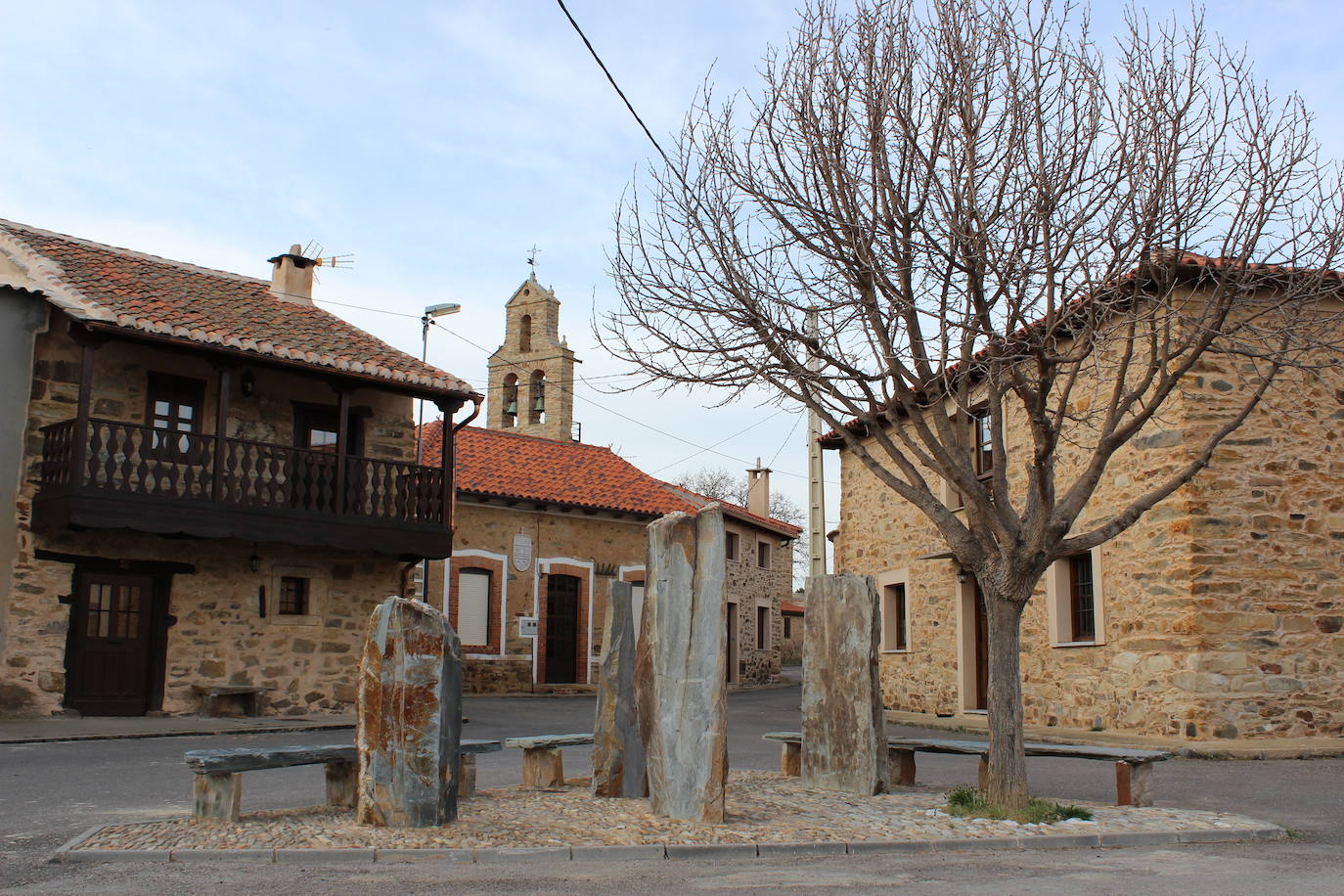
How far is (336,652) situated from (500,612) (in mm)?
7576

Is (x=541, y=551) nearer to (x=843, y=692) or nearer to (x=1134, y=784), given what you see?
(x=843, y=692)

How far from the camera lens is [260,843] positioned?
627 cm

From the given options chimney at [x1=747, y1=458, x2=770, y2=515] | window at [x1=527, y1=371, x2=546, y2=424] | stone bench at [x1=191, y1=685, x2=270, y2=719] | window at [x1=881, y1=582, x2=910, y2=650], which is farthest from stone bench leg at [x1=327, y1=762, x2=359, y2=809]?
chimney at [x1=747, y1=458, x2=770, y2=515]

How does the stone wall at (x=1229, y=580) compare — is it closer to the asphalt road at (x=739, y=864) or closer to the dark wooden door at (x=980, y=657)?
the asphalt road at (x=739, y=864)

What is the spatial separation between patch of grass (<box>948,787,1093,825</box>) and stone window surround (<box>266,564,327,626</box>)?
1134 centimetres

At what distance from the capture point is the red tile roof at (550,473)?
25469 mm

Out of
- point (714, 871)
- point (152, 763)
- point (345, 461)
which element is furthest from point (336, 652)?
point (714, 871)

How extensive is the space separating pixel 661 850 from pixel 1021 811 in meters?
2.51

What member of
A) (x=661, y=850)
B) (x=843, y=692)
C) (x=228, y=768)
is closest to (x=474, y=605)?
(x=843, y=692)

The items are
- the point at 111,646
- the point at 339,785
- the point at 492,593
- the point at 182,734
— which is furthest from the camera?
the point at 492,593

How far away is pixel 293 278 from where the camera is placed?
1998 centimetres

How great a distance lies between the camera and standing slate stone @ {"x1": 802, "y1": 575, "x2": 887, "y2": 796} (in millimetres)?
8570

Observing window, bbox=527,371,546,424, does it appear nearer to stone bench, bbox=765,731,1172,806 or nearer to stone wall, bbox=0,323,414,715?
stone wall, bbox=0,323,414,715

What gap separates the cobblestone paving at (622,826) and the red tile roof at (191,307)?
9.20 m
